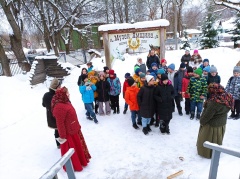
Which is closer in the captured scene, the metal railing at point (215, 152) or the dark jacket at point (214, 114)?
the metal railing at point (215, 152)

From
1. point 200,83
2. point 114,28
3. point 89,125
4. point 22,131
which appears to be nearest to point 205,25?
point 114,28

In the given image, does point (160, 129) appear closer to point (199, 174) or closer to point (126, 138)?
point (126, 138)

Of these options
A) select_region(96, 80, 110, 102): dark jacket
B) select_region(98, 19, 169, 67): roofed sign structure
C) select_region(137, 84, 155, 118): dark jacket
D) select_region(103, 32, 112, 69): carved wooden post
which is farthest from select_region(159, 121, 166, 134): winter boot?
select_region(103, 32, 112, 69): carved wooden post

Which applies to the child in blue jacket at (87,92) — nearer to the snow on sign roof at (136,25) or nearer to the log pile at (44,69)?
the snow on sign roof at (136,25)

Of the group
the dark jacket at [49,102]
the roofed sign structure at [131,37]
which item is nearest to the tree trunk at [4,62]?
the roofed sign structure at [131,37]

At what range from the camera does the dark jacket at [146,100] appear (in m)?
4.90

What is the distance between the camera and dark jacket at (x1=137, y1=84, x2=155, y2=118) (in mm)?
4898

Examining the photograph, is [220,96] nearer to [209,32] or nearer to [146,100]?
[146,100]

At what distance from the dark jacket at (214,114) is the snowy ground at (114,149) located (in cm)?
77

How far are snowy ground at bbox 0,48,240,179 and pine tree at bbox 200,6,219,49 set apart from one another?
51.9 ft

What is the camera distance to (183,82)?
5.99 metres

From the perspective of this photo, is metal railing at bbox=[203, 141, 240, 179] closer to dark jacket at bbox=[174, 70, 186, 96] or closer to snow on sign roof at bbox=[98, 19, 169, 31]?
dark jacket at bbox=[174, 70, 186, 96]

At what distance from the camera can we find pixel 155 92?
16.1 feet

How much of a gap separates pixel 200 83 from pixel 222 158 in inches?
82.5
